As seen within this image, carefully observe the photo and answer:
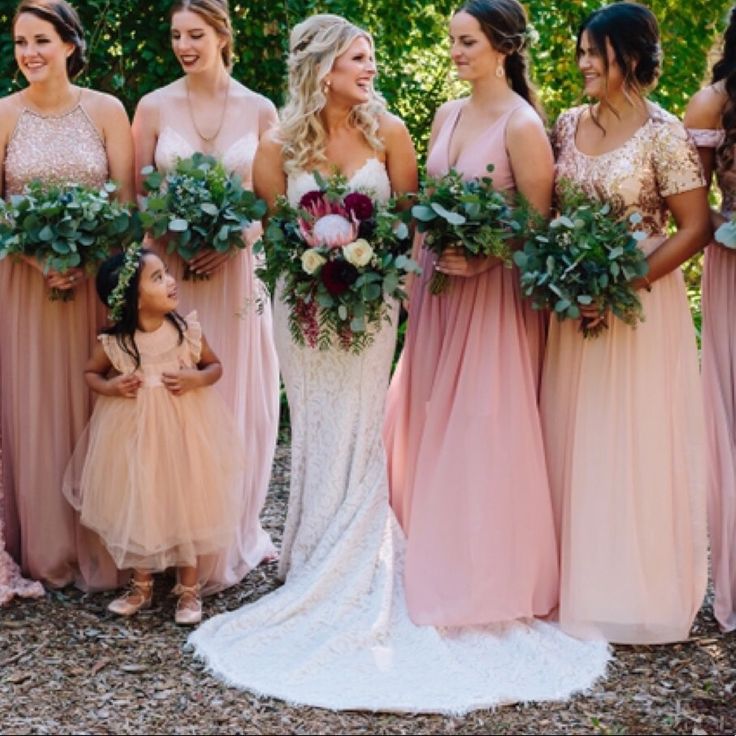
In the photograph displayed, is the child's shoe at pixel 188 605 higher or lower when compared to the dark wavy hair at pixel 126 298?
lower

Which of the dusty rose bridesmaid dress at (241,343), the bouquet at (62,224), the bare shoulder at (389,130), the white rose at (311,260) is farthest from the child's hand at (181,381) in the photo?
the bare shoulder at (389,130)

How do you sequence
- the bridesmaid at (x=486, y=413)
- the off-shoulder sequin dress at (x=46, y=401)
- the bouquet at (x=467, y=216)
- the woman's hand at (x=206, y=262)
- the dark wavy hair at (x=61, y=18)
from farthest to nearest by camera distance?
the off-shoulder sequin dress at (x=46, y=401) → the woman's hand at (x=206, y=262) → the dark wavy hair at (x=61, y=18) → the bridesmaid at (x=486, y=413) → the bouquet at (x=467, y=216)

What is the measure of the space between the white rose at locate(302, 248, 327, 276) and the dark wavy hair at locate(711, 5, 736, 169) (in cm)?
173

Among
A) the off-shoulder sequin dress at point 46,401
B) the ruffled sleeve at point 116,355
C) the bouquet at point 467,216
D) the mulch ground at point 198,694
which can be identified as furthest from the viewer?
the off-shoulder sequin dress at point 46,401

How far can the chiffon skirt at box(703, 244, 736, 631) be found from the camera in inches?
206

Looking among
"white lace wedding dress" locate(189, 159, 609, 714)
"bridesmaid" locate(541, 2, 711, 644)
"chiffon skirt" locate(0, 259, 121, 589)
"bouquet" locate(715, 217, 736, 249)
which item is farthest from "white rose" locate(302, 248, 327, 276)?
"bouquet" locate(715, 217, 736, 249)

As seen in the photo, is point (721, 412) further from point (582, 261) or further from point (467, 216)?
point (467, 216)

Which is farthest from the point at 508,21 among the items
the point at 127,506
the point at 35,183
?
the point at 127,506

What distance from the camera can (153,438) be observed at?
5.23 metres

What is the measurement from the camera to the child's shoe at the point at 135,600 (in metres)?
5.44

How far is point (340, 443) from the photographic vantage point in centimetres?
536

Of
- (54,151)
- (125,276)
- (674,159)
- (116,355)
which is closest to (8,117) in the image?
(54,151)

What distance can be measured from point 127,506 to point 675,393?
93.1 inches

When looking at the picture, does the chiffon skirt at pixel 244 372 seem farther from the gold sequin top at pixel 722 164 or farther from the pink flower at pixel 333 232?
the gold sequin top at pixel 722 164
